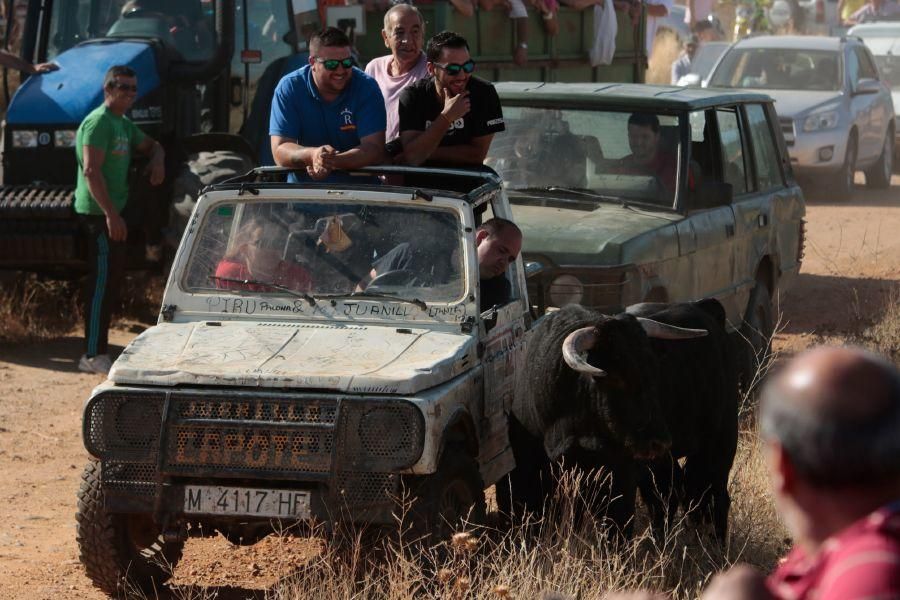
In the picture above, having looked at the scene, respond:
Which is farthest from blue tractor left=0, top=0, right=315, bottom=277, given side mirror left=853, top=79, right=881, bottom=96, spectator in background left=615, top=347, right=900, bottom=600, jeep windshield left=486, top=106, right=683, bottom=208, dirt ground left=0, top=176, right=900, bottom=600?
side mirror left=853, top=79, right=881, bottom=96

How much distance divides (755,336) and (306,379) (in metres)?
4.88

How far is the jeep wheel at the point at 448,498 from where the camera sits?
17.3 feet

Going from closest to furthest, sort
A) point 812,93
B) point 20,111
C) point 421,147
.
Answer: point 421,147, point 20,111, point 812,93

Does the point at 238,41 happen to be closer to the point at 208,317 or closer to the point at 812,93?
the point at 208,317

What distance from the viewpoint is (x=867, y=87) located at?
1858 cm

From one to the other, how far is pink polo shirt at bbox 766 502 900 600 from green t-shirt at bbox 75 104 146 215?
27.1 feet

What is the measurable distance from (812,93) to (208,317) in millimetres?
13730

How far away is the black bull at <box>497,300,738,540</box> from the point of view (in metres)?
5.68

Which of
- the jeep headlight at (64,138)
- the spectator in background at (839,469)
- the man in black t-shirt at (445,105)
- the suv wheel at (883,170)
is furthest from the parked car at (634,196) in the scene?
the suv wheel at (883,170)

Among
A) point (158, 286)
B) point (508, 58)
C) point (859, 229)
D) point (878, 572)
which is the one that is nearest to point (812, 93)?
point (859, 229)

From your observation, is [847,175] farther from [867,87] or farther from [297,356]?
[297,356]

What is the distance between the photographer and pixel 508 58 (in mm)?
13484

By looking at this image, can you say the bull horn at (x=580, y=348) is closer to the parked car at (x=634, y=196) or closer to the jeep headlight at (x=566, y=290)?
Answer: the parked car at (x=634, y=196)

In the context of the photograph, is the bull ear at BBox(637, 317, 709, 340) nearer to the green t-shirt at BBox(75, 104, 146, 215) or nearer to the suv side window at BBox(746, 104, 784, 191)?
the suv side window at BBox(746, 104, 784, 191)
